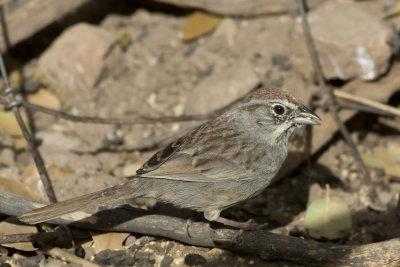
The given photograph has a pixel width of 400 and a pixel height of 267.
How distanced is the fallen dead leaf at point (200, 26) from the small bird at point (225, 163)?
2.24 m

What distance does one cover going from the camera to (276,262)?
3.95 metres

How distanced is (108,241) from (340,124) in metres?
2.51

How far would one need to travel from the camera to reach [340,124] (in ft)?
17.3

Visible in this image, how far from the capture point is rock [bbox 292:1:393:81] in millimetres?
5445

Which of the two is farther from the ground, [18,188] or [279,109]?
[18,188]

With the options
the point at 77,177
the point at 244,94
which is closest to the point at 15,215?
the point at 77,177

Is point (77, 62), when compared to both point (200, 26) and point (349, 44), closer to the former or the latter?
point (200, 26)

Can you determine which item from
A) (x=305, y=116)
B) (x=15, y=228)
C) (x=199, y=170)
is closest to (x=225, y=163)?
(x=199, y=170)

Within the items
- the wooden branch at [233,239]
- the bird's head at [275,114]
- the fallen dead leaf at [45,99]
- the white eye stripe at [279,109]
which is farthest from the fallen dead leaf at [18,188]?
the white eye stripe at [279,109]

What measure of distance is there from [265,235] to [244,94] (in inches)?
77.1

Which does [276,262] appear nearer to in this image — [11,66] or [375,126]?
[375,126]

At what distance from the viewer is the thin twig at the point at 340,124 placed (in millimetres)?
5098

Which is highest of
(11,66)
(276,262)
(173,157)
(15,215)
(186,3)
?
(11,66)

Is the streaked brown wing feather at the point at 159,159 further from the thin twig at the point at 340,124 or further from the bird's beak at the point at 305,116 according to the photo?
the thin twig at the point at 340,124
